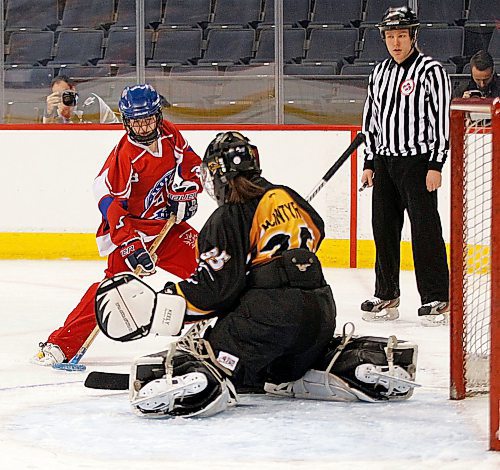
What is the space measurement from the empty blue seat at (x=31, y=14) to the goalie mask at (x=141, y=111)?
3.30 meters

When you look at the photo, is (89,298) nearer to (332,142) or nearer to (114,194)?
(114,194)

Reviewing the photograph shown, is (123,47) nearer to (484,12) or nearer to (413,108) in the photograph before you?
(484,12)

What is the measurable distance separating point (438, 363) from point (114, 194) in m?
1.18

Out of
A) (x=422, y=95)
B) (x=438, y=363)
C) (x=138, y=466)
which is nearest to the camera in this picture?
(x=138, y=466)

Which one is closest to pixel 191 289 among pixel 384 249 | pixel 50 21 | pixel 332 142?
pixel 384 249

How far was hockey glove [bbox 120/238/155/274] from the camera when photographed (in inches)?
147

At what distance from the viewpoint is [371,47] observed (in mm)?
6719

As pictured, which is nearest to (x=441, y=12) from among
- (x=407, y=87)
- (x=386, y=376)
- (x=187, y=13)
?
(x=187, y=13)

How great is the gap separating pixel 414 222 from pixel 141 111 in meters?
1.47

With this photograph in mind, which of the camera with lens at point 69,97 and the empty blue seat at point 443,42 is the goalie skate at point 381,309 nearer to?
the empty blue seat at point 443,42

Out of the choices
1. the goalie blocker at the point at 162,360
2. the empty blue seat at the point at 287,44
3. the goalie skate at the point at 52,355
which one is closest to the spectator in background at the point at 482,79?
the empty blue seat at the point at 287,44

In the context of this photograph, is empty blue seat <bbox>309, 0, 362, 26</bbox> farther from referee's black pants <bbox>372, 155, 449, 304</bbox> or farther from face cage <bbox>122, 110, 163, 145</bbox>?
face cage <bbox>122, 110, 163, 145</bbox>

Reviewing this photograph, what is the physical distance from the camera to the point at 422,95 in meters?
4.79

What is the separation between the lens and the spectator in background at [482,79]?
630 cm
